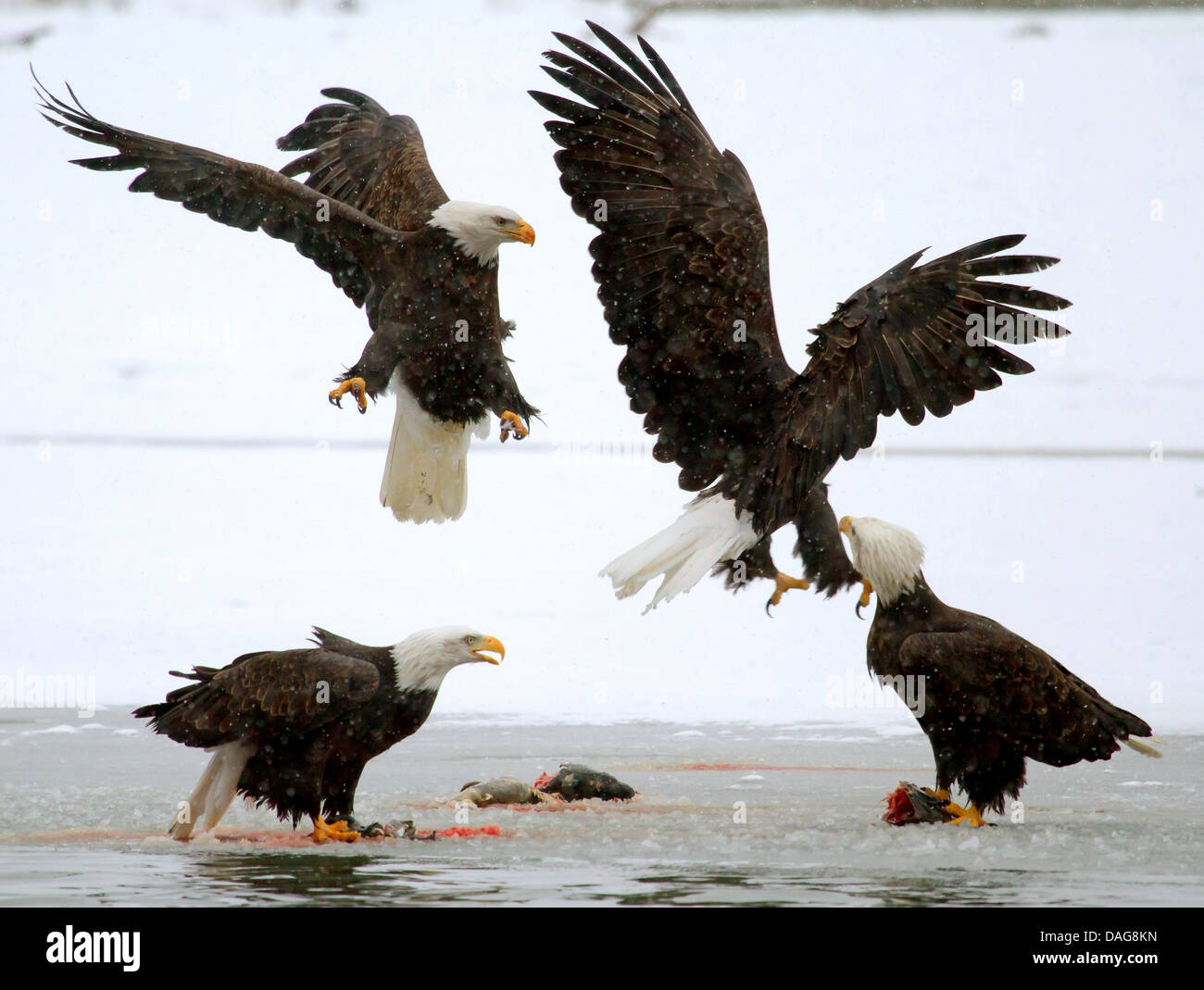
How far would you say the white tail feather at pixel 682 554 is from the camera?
4.86 metres

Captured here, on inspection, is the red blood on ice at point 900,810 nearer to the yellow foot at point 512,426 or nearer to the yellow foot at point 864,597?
the yellow foot at point 864,597

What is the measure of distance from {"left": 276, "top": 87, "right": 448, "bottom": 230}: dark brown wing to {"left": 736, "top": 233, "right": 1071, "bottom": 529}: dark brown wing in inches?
83.4

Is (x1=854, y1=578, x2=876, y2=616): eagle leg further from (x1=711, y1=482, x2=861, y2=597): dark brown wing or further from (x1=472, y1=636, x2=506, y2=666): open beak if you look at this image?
(x1=472, y1=636, x2=506, y2=666): open beak

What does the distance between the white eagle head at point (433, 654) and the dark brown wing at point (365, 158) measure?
7.37 feet

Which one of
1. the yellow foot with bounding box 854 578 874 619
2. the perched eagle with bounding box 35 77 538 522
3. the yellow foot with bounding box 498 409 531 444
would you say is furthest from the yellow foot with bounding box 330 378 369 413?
the yellow foot with bounding box 854 578 874 619

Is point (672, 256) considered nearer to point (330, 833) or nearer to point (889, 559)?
point (889, 559)

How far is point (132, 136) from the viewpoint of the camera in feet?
16.4

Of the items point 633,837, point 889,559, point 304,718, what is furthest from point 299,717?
point 889,559

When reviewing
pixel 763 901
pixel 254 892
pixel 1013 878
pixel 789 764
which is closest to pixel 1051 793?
pixel 789 764

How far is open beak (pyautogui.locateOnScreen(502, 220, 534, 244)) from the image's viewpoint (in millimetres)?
5098

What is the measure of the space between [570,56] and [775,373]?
1.42 meters

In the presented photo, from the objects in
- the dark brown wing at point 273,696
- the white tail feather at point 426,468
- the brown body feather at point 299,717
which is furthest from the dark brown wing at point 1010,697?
the white tail feather at point 426,468

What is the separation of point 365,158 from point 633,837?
3.42 m

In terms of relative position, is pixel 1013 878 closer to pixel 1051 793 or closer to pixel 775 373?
pixel 1051 793
